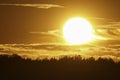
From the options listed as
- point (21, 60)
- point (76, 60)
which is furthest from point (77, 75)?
point (21, 60)

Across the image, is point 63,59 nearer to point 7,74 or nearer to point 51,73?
→ point 51,73

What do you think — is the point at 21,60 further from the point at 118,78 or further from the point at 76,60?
the point at 118,78

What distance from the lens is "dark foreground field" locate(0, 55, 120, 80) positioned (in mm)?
70375

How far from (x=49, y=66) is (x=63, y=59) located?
7.64 ft

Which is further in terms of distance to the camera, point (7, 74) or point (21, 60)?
point (21, 60)

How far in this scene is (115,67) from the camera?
237 ft

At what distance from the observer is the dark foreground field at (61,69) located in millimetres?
70375

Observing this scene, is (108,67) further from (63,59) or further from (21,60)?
(21,60)

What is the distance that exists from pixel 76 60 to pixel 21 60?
6.43 m

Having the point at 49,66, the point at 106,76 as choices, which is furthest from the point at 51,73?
the point at 106,76

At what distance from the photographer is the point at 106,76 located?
7056 cm

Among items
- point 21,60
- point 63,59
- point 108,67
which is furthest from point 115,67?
point 21,60

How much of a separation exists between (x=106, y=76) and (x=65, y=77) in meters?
4.46

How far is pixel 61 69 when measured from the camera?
7244 centimetres
